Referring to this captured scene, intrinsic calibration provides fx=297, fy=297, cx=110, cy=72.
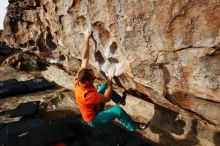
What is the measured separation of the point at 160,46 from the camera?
3.82m

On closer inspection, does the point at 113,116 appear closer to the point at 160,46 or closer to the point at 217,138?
the point at 160,46

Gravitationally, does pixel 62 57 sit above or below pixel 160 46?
below

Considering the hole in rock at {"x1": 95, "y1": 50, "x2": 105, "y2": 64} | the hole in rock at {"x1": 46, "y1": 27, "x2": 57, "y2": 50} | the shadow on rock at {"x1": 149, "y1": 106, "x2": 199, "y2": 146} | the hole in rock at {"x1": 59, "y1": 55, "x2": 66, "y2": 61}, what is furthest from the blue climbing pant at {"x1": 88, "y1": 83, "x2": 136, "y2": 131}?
the hole in rock at {"x1": 46, "y1": 27, "x2": 57, "y2": 50}

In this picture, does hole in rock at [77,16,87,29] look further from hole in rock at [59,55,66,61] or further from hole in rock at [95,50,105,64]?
hole in rock at [59,55,66,61]

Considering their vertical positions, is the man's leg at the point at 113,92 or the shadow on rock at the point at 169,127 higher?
the man's leg at the point at 113,92

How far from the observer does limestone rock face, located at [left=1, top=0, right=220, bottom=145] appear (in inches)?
133

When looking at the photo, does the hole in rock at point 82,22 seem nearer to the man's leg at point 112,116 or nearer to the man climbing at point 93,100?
the man climbing at point 93,100

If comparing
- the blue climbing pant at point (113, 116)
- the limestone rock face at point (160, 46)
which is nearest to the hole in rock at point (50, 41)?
the limestone rock face at point (160, 46)

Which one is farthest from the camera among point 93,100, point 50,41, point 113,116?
point 50,41

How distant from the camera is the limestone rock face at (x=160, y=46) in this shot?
337cm

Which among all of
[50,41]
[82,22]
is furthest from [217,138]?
[50,41]

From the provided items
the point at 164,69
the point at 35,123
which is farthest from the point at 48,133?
the point at 164,69

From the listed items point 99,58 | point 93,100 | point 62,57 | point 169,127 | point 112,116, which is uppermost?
point 99,58

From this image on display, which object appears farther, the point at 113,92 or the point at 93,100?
the point at 113,92
